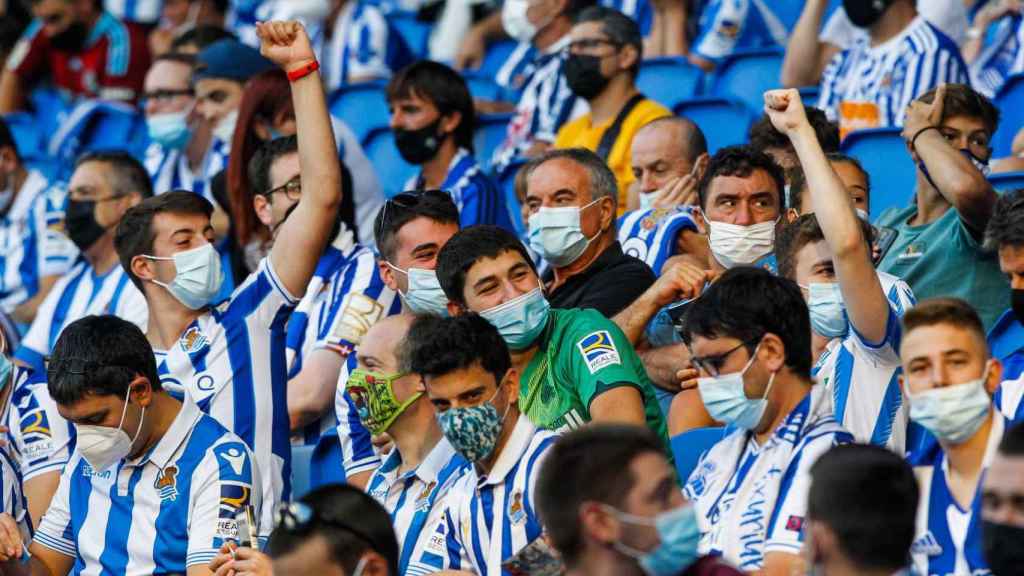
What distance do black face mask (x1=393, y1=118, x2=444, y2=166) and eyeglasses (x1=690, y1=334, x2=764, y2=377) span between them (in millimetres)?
3144

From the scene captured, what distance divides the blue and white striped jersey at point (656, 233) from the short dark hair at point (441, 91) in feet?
4.17

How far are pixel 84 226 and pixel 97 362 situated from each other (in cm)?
243

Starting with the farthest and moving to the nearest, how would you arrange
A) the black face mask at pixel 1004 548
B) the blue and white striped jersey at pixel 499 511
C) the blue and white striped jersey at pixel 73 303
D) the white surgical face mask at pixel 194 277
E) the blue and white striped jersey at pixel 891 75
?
the blue and white striped jersey at pixel 73 303 → the blue and white striped jersey at pixel 891 75 → the white surgical face mask at pixel 194 277 → the blue and white striped jersey at pixel 499 511 → the black face mask at pixel 1004 548

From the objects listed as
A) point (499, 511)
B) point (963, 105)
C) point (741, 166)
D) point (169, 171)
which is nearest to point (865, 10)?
point (963, 105)

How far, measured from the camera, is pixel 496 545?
167 inches

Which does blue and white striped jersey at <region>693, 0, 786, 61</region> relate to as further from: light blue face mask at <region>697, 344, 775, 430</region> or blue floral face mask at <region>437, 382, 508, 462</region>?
light blue face mask at <region>697, 344, 775, 430</region>

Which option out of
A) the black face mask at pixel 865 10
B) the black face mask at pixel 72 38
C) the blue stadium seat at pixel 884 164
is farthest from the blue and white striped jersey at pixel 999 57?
the black face mask at pixel 72 38

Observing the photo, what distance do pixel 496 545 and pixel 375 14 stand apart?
5.82m

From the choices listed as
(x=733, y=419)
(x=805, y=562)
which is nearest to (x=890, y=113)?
(x=733, y=419)

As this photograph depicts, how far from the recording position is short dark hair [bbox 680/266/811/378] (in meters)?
3.95

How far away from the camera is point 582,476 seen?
319 cm

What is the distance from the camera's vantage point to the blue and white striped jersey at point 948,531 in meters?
3.62

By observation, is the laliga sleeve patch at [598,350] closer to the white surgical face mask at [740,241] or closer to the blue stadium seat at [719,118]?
the white surgical face mask at [740,241]

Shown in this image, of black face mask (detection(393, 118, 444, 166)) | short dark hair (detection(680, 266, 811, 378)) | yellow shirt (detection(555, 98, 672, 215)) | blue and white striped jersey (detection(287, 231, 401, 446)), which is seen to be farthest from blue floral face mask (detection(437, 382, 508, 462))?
black face mask (detection(393, 118, 444, 166))
